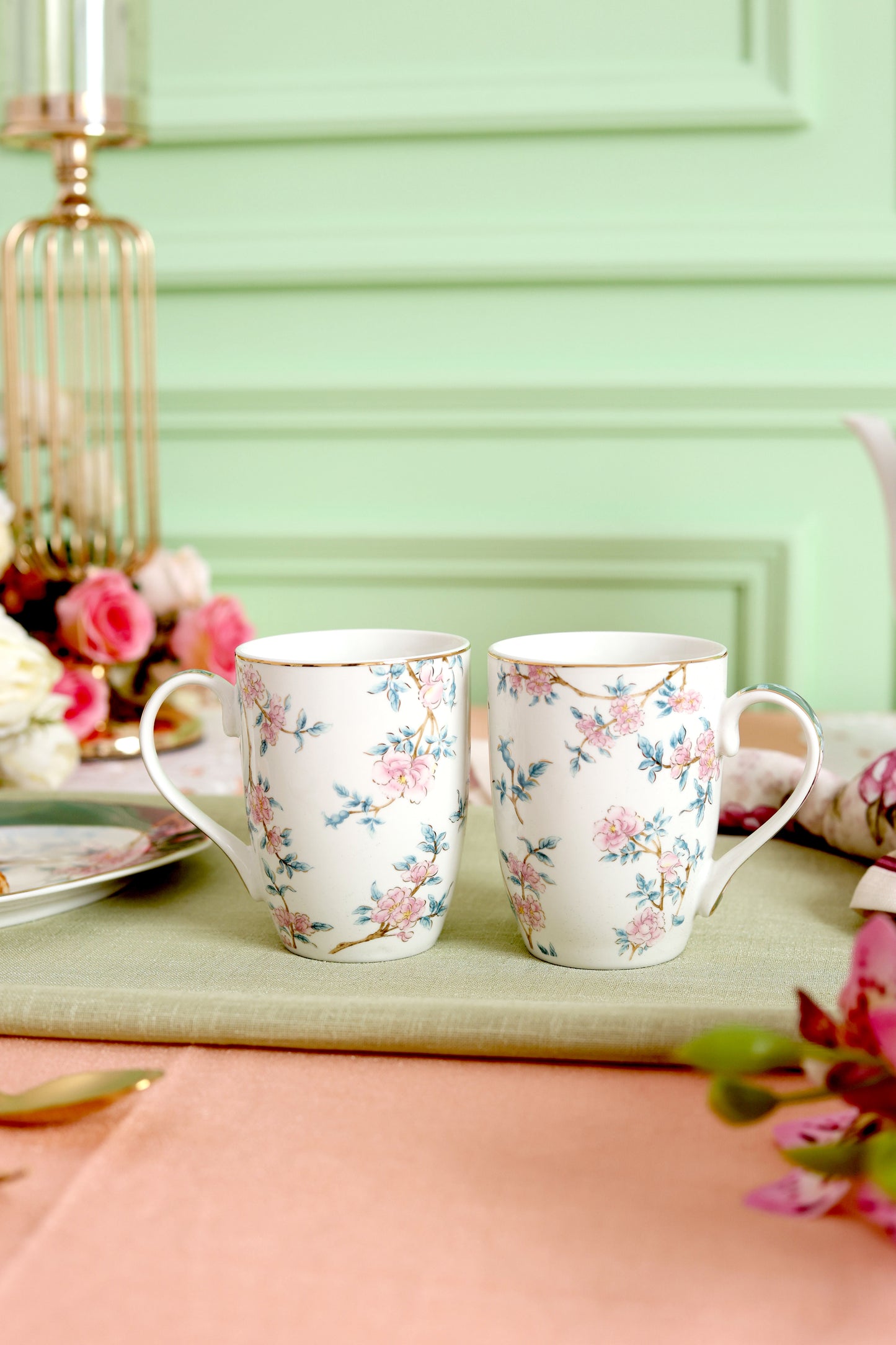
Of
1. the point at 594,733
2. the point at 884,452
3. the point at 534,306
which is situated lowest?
the point at 594,733

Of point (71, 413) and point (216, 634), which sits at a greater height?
point (71, 413)

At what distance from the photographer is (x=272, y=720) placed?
446 mm

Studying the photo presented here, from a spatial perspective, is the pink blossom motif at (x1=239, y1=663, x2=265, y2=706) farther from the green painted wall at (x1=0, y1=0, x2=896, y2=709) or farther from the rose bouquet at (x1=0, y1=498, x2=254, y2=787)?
the green painted wall at (x1=0, y1=0, x2=896, y2=709)

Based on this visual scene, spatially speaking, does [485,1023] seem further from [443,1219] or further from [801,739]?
[801,739]

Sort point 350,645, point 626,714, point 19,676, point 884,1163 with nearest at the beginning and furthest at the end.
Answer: point 884,1163 < point 626,714 < point 350,645 < point 19,676

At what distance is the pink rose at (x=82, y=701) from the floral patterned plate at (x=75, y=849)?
0.88 ft

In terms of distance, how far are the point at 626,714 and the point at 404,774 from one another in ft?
0.28

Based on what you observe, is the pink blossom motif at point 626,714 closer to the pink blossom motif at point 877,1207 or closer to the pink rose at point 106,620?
the pink blossom motif at point 877,1207

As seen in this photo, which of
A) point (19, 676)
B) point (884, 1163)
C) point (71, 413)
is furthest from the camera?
point (71, 413)

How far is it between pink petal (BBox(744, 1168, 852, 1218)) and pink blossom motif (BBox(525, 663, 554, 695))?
193 mm

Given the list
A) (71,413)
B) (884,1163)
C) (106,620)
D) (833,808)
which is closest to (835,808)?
(833,808)

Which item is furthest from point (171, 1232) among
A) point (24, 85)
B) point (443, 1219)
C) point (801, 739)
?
point (24, 85)

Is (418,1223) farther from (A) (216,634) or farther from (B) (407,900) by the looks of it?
(A) (216,634)

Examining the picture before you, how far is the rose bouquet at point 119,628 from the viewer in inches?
35.7
